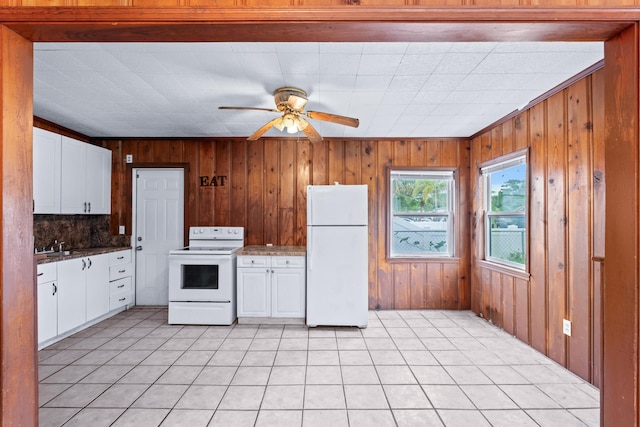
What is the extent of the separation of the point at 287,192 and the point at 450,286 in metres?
2.58

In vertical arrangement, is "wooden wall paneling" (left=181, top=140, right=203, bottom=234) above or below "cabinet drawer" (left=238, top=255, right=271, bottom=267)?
above

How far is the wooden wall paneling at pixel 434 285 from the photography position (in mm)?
4062

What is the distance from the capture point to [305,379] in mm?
2307

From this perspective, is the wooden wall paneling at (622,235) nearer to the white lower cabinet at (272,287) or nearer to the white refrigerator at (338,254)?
the white refrigerator at (338,254)

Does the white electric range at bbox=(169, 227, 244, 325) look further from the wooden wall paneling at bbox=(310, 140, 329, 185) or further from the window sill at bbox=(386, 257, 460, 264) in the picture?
the window sill at bbox=(386, 257, 460, 264)

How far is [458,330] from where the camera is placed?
332cm

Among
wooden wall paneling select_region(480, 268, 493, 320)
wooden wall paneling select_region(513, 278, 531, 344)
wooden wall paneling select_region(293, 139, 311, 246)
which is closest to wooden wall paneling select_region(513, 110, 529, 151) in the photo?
wooden wall paneling select_region(513, 278, 531, 344)

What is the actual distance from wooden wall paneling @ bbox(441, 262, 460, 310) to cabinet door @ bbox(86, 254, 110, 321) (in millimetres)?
4300

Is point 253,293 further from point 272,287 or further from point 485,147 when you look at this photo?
point 485,147

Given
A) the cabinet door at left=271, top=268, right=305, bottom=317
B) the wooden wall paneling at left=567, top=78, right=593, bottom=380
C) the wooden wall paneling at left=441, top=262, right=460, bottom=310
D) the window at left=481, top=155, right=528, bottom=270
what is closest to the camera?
the wooden wall paneling at left=567, top=78, right=593, bottom=380

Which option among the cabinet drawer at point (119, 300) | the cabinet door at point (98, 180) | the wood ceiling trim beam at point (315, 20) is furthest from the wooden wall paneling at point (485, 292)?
the cabinet door at point (98, 180)

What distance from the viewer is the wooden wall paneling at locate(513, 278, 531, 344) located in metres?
2.93

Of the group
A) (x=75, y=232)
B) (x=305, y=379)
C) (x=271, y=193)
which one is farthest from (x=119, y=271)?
(x=305, y=379)

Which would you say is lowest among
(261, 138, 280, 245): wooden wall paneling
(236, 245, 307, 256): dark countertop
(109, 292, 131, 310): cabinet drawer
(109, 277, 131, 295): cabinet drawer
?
(109, 292, 131, 310): cabinet drawer
